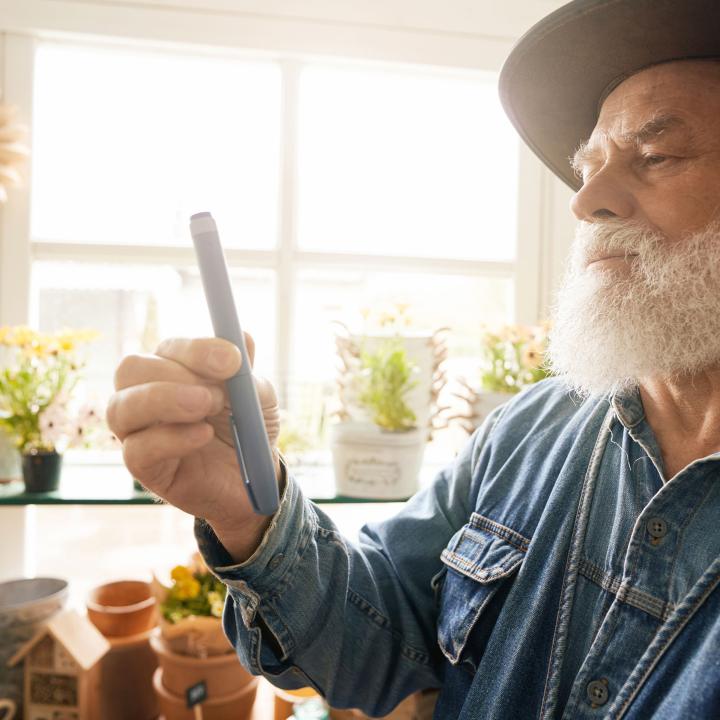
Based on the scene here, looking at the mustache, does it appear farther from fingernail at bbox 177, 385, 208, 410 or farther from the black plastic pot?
the black plastic pot

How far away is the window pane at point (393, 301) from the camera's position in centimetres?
167

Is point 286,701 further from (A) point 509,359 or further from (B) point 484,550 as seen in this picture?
(A) point 509,359

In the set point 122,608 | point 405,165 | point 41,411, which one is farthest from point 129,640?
point 405,165

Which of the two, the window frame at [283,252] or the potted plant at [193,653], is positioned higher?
the window frame at [283,252]

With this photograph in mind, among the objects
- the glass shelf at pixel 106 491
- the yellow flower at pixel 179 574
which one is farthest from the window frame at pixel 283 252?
the yellow flower at pixel 179 574

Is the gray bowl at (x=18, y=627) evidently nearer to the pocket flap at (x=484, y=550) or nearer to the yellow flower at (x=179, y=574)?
the yellow flower at (x=179, y=574)

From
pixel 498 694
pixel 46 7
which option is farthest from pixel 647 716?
pixel 46 7

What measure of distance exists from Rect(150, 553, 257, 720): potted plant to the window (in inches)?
19.4

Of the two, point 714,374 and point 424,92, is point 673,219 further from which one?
point 424,92

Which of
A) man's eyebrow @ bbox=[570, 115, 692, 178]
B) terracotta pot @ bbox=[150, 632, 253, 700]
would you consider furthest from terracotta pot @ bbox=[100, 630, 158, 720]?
man's eyebrow @ bbox=[570, 115, 692, 178]

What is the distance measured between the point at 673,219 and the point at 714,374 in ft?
0.59

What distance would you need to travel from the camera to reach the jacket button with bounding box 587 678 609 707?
1.80 ft

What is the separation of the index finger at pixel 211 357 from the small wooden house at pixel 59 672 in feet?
3.23

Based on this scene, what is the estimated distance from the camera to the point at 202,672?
46.1 inches
